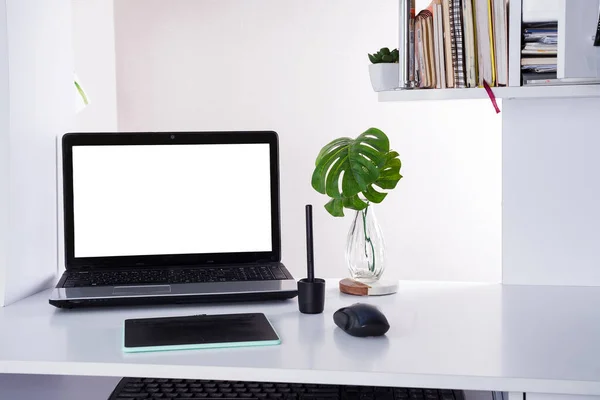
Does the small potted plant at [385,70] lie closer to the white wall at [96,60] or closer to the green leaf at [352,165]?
the green leaf at [352,165]

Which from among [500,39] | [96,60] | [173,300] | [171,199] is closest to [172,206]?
[171,199]

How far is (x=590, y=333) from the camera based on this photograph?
1.08m

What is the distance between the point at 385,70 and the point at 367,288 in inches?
17.6

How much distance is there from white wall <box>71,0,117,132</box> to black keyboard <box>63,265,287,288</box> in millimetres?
1731

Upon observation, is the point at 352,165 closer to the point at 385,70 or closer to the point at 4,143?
the point at 385,70

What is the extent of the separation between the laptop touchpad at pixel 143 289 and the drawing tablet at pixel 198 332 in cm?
14

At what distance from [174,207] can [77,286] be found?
0.88ft

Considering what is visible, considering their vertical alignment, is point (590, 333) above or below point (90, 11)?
below

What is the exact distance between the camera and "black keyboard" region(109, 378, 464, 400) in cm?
109

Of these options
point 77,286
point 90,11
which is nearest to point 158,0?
point 90,11

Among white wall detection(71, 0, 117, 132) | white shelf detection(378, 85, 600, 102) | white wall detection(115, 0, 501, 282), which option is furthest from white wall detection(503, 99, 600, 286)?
white wall detection(71, 0, 117, 132)

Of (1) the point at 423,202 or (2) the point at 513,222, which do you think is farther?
(1) the point at 423,202

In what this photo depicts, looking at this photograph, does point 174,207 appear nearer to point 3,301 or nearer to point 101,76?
point 3,301

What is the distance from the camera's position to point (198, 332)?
107 centimetres
